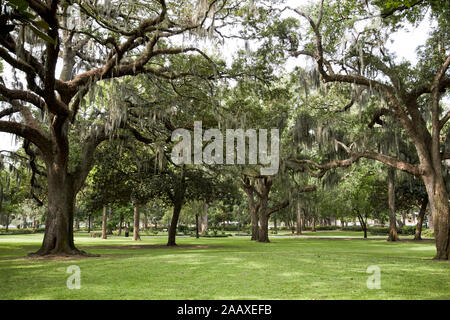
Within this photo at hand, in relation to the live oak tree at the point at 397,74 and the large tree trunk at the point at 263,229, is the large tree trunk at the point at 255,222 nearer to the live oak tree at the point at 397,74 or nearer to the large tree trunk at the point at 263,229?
the large tree trunk at the point at 263,229

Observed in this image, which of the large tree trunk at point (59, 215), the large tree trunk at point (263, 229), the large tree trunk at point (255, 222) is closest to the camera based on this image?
the large tree trunk at point (59, 215)

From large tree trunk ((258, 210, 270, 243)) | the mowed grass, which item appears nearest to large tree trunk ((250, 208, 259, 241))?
large tree trunk ((258, 210, 270, 243))

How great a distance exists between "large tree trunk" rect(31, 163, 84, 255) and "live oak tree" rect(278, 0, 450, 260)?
10.8m

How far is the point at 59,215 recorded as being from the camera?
13.7 metres

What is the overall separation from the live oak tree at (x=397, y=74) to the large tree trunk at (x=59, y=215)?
35.4 feet

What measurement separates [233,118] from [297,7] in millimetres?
5006

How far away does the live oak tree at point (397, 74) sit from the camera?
487 inches

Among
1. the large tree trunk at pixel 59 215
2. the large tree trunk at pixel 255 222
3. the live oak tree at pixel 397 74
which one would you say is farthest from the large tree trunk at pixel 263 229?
the large tree trunk at pixel 59 215

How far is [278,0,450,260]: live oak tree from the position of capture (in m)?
12.4

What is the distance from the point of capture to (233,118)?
48.6 ft

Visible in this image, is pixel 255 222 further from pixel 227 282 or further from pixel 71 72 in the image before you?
pixel 227 282
